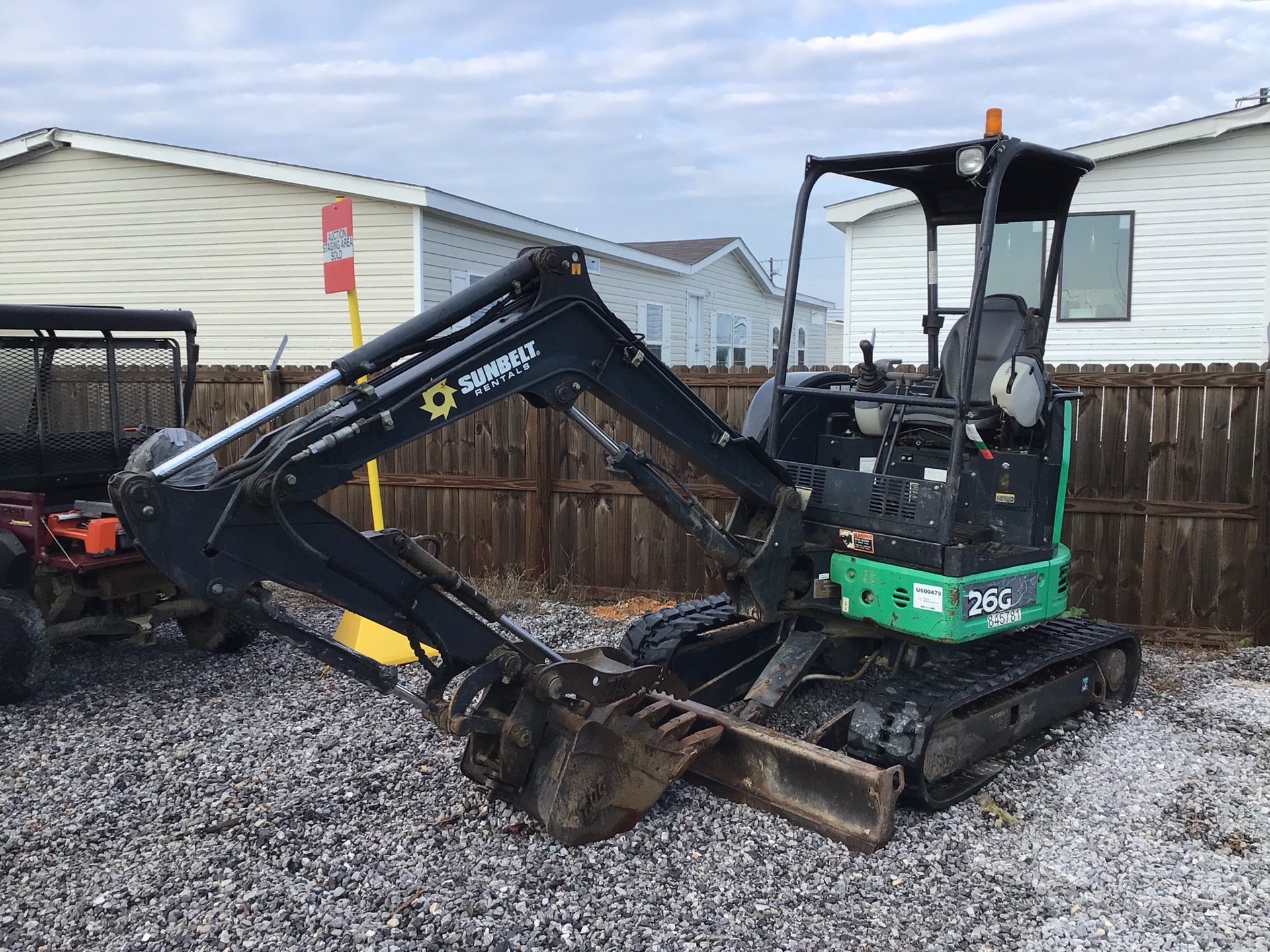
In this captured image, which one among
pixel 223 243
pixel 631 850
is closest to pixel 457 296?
pixel 631 850

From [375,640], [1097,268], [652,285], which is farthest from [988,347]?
[652,285]

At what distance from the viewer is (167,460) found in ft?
11.9

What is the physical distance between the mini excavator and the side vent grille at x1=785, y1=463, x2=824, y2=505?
0.05ft

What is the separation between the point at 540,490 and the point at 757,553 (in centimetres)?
404

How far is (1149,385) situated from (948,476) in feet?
11.7

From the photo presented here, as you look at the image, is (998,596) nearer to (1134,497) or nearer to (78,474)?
(1134,497)

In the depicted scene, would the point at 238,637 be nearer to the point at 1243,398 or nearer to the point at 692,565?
the point at 692,565

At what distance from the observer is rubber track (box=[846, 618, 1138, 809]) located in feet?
14.5

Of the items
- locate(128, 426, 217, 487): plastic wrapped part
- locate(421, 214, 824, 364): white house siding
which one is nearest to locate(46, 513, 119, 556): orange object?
locate(128, 426, 217, 487): plastic wrapped part

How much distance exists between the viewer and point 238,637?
6906 mm

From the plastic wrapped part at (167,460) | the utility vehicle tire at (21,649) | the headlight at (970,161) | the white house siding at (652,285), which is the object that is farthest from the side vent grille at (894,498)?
the white house siding at (652,285)

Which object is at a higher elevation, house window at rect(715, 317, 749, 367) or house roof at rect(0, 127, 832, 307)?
house roof at rect(0, 127, 832, 307)

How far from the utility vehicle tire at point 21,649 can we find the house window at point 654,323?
13.4m

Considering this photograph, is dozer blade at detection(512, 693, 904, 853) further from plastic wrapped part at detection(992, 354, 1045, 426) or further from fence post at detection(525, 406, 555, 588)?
fence post at detection(525, 406, 555, 588)
